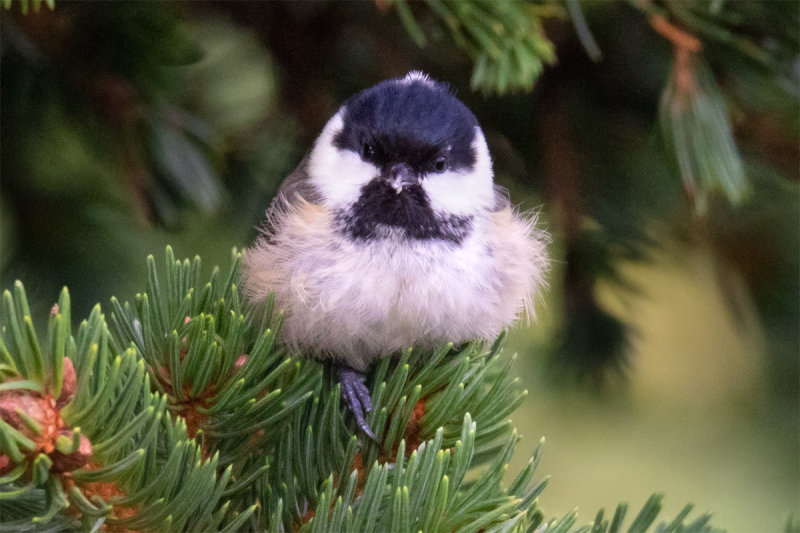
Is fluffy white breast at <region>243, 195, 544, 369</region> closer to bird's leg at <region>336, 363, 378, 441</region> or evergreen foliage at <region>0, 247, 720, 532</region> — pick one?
bird's leg at <region>336, 363, 378, 441</region>

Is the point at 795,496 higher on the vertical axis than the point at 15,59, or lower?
lower

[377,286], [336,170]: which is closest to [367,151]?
[336,170]

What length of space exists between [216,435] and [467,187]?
48 cm

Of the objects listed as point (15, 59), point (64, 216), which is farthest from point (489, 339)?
point (15, 59)

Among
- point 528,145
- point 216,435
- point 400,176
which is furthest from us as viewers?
point 528,145

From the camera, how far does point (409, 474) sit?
0.46 m

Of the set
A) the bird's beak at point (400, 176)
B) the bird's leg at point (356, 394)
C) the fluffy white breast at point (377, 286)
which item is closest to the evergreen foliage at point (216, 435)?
the bird's leg at point (356, 394)

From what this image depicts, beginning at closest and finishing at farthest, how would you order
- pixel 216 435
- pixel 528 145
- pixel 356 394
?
pixel 216 435
pixel 356 394
pixel 528 145

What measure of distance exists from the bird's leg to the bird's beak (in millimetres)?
197

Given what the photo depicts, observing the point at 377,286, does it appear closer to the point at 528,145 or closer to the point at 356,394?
the point at 356,394

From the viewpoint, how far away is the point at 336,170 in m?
0.90

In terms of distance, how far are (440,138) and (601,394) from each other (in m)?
0.42

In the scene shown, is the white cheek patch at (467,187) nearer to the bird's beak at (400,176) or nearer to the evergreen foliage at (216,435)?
the bird's beak at (400,176)

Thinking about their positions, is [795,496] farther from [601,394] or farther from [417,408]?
[417,408]
